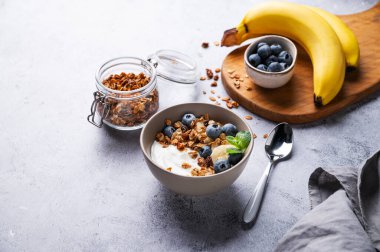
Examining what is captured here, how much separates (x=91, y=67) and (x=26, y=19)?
394 mm

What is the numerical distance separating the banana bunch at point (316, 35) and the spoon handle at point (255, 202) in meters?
0.31

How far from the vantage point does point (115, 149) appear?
120cm

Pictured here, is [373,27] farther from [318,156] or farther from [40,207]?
[40,207]

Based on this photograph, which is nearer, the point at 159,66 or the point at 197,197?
the point at 197,197

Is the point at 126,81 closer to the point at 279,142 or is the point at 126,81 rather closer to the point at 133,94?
the point at 133,94

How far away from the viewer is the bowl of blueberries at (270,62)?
1.29m

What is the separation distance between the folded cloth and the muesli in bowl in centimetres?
20

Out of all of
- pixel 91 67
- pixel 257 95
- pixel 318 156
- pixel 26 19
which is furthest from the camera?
pixel 26 19

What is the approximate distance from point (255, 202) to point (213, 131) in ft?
A: 0.63

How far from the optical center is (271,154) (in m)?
1.16

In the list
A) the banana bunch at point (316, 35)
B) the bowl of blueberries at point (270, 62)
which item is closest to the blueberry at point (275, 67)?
the bowl of blueberries at point (270, 62)

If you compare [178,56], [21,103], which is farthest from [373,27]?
[21,103]

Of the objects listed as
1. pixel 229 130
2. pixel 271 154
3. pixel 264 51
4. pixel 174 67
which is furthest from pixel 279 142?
pixel 174 67

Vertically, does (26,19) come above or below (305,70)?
below
